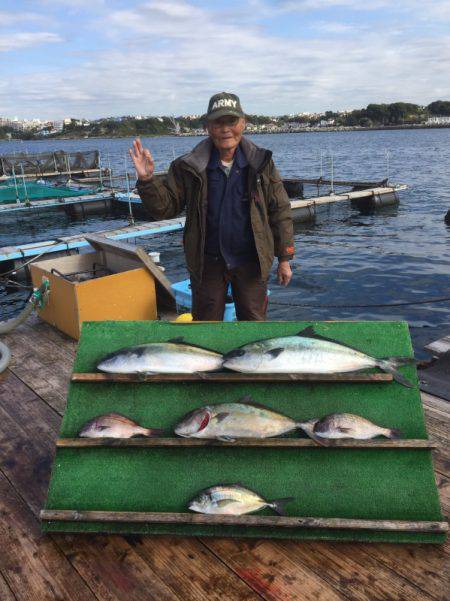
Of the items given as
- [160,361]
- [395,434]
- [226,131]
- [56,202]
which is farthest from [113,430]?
[56,202]

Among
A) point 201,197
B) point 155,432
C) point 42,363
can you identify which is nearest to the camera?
point 155,432

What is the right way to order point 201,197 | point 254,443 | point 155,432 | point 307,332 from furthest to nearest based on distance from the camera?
point 201,197 → point 307,332 → point 155,432 → point 254,443

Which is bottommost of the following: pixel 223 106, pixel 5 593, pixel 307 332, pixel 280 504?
pixel 5 593

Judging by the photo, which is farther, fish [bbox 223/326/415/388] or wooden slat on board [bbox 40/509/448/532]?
fish [bbox 223/326/415/388]

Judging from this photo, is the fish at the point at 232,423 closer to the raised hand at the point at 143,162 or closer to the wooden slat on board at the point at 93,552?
the wooden slat on board at the point at 93,552

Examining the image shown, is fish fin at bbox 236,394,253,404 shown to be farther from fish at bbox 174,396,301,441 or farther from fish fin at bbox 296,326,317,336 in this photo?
fish fin at bbox 296,326,317,336

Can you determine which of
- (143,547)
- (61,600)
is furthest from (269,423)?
(61,600)

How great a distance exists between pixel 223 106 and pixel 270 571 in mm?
3279

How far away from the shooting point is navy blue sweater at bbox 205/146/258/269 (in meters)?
4.21

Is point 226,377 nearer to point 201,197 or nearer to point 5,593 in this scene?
point 201,197

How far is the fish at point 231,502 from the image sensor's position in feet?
9.95

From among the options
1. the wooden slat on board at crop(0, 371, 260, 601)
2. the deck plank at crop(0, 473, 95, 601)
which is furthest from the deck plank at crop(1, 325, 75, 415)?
the deck plank at crop(0, 473, 95, 601)

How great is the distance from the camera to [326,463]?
3240 millimetres

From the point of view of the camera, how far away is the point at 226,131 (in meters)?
4.02
